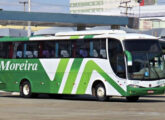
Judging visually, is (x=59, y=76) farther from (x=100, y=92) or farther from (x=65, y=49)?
(x=100, y=92)

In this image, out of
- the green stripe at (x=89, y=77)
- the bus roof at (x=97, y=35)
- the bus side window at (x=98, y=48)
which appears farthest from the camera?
the bus side window at (x=98, y=48)

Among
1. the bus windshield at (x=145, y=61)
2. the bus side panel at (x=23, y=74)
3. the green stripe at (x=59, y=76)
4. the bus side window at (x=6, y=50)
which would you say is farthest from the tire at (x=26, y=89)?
the bus windshield at (x=145, y=61)

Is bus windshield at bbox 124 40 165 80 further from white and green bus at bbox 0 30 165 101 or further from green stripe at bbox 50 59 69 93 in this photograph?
green stripe at bbox 50 59 69 93

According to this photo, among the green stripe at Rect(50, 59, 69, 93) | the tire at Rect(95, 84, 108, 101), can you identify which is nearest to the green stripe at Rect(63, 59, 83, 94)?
the green stripe at Rect(50, 59, 69, 93)

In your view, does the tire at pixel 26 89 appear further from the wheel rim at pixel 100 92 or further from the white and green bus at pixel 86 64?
the wheel rim at pixel 100 92

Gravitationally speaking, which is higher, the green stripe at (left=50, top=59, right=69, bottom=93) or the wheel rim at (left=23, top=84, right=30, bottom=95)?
the green stripe at (left=50, top=59, right=69, bottom=93)

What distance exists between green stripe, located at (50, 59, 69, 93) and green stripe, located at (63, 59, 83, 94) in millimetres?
428

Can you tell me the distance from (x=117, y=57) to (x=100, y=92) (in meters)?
1.93

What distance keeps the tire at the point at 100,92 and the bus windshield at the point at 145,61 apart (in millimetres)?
1689

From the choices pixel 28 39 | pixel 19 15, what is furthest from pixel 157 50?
pixel 19 15

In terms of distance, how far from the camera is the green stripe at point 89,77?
2742 centimetres

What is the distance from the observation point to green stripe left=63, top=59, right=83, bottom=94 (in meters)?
29.0

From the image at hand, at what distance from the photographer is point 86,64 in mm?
28594

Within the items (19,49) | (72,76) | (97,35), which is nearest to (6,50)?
(19,49)
